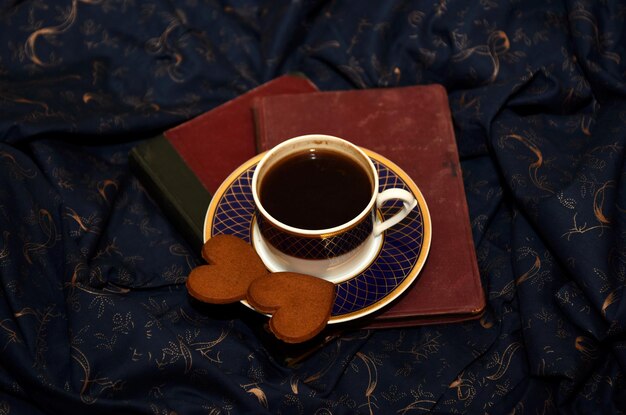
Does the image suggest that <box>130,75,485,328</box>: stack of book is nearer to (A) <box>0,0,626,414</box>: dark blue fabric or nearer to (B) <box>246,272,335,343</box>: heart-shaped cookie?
(A) <box>0,0,626,414</box>: dark blue fabric

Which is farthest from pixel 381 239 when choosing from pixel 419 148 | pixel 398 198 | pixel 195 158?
pixel 195 158

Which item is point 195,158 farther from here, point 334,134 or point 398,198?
point 398,198

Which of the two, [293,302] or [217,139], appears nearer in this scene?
[293,302]

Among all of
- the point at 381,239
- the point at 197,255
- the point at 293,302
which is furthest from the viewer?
the point at 197,255

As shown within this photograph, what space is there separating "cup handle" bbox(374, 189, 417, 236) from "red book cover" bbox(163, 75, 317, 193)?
29 centimetres

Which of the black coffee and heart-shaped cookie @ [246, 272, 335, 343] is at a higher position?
the black coffee

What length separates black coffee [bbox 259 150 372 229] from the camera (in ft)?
2.90

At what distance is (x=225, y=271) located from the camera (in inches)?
35.3

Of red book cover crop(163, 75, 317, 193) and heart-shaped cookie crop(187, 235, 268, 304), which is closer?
heart-shaped cookie crop(187, 235, 268, 304)

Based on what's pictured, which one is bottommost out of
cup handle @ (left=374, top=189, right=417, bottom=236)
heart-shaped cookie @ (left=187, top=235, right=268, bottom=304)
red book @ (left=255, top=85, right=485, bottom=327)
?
red book @ (left=255, top=85, right=485, bottom=327)

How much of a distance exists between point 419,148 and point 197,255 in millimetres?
387

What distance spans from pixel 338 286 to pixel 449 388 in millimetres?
220

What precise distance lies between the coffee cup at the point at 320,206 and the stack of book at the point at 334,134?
5.6 inches

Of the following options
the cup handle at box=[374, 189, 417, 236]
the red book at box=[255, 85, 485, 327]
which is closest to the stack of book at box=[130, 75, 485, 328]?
the red book at box=[255, 85, 485, 327]
